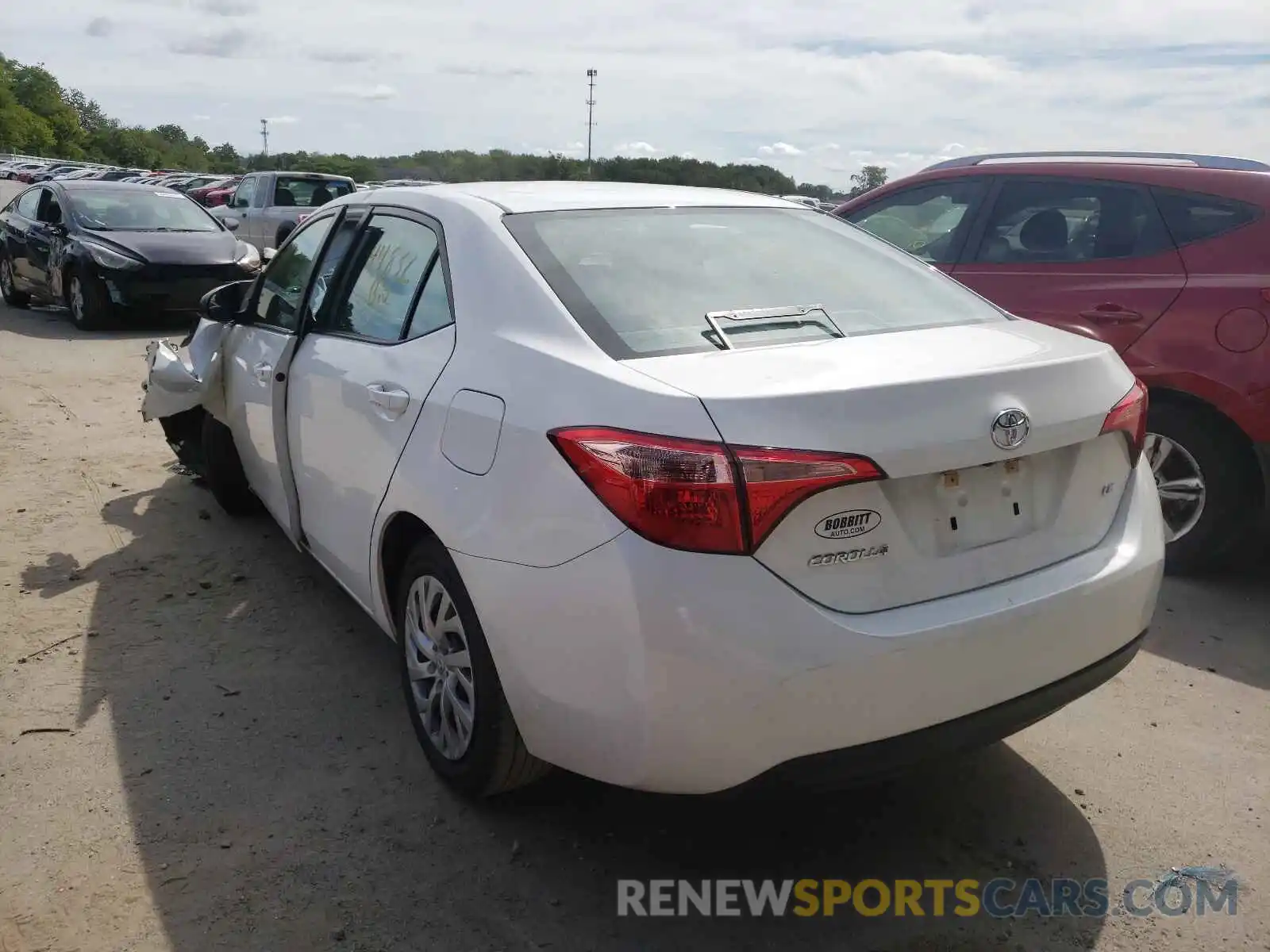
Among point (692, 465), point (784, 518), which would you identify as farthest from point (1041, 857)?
point (692, 465)

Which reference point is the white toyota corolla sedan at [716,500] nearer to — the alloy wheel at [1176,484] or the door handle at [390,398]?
the door handle at [390,398]

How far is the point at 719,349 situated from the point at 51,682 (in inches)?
105

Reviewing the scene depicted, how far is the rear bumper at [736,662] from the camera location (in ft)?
6.98

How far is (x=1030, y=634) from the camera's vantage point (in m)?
2.39

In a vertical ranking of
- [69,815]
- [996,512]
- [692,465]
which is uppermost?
[692,465]

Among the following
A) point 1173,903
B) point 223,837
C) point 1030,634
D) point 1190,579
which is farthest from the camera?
point 1190,579

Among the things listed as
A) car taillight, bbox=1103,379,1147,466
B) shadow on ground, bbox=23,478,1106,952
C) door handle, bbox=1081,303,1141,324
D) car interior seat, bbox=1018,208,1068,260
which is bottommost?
shadow on ground, bbox=23,478,1106,952

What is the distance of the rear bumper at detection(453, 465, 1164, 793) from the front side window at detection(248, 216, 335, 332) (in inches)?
78.0

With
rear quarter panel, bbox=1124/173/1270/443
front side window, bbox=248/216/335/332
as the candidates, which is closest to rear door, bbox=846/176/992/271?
rear quarter panel, bbox=1124/173/1270/443

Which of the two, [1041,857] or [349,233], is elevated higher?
[349,233]

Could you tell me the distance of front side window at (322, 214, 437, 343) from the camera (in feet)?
10.5

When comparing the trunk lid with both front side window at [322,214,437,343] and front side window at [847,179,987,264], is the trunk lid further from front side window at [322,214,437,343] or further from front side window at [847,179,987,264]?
front side window at [847,179,987,264]

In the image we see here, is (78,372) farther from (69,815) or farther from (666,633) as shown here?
(666,633)

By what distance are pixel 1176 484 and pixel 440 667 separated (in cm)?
345
